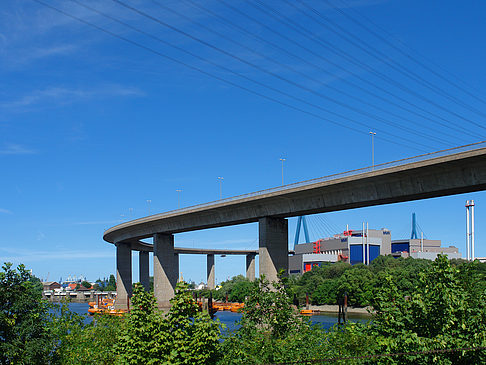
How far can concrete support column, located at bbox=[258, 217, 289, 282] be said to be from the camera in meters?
62.6

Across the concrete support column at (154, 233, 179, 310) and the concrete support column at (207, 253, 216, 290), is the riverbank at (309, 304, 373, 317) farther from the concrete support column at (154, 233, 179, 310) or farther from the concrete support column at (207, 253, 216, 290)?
the concrete support column at (207, 253, 216, 290)

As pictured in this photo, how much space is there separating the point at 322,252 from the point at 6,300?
174703 millimetres

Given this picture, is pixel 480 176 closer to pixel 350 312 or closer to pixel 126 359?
pixel 126 359

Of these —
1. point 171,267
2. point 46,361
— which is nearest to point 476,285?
point 46,361

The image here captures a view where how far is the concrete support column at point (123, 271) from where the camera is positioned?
11088cm

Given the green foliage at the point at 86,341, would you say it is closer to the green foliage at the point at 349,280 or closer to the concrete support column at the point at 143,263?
the green foliage at the point at 349,280

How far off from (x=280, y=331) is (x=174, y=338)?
17.1ft

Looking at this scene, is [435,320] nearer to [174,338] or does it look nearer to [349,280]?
[174,338]

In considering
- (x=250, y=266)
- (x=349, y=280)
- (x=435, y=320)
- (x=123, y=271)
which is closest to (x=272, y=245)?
(x=435, y=320)

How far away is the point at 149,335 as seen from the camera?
16.8 meters

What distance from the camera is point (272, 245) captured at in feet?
209

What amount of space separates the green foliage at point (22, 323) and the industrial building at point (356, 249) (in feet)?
520

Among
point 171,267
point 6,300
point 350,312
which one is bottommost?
point 350,312

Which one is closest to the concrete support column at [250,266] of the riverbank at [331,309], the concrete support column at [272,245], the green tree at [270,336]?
the riverbank at [331,309]
